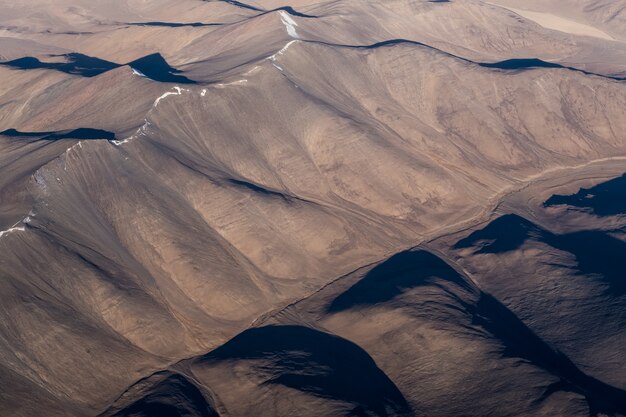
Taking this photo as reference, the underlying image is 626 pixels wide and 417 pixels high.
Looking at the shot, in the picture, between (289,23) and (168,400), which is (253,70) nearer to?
(289,23)

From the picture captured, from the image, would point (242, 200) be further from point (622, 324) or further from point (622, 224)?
point (622, 224)

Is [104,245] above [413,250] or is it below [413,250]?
above

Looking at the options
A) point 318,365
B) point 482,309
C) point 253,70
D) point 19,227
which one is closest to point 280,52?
point 253,70

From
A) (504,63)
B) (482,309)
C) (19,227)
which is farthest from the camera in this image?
(504,63)

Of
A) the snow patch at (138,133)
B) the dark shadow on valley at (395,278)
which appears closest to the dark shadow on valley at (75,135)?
the snow patch at (138,133)

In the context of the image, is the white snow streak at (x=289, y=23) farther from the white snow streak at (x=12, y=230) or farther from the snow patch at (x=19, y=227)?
the white snow streak at (x=12, y=230)

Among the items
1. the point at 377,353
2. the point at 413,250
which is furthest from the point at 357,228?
the point at 377,353

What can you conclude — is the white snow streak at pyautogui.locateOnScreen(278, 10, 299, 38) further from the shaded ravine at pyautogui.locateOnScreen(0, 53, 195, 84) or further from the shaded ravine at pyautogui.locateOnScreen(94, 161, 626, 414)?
the shaded ravine at pyautogui.locateOnScreen(94, 161, 626, 414)
